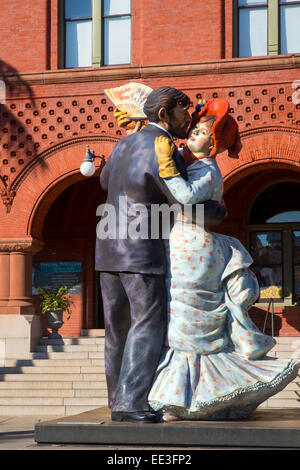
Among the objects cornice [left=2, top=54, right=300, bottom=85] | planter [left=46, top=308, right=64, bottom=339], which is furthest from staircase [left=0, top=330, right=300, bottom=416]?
cornice [left=2, top=54, right=300, bottom=85]

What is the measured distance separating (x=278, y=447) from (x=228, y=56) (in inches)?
472

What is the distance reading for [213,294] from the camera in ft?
20.1

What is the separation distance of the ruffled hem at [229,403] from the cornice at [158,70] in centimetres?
1088

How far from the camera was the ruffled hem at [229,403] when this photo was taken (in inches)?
228

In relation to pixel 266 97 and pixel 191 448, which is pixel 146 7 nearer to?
pixel 266 97

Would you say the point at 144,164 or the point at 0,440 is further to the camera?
the point at 0,440

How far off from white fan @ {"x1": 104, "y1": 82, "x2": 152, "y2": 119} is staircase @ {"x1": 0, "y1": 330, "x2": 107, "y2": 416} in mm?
6962

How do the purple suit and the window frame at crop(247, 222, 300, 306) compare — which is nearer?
the purple suit

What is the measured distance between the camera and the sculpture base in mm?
5367

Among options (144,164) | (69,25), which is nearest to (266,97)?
(69,25)

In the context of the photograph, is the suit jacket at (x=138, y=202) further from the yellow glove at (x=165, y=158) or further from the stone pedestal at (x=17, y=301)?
the stone pedestal at (x=17, y=301)

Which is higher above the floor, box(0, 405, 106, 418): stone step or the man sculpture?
the man sculpture

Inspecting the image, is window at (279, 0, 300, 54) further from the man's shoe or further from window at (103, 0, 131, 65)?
the man's shoe

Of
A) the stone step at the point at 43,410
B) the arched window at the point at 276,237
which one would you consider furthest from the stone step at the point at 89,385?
the arched window at the point at 276,237
